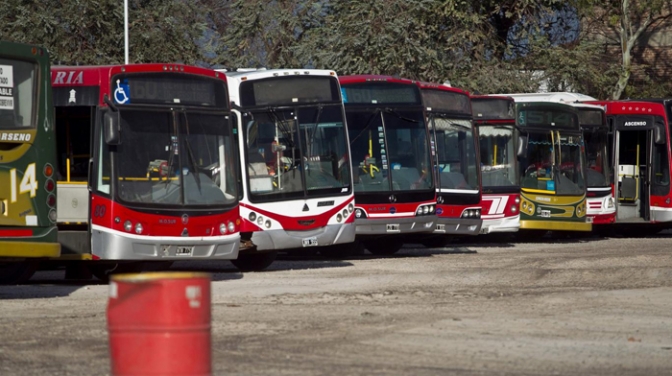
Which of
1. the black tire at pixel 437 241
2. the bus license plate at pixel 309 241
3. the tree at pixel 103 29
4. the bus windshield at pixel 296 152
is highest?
the tree at pixel 103 29

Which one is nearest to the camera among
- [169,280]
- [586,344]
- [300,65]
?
[169,280]

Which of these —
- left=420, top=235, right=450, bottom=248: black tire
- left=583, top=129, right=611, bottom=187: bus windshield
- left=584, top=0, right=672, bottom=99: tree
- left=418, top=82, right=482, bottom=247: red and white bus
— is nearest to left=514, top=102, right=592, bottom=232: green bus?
left=583, top=129, right=611, bottom=187: bus windshield

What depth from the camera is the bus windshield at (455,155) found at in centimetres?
2491

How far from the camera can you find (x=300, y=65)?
3762cm

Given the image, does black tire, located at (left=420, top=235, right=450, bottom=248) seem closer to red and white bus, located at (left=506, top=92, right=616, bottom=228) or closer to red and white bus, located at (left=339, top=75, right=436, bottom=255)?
red and white bus, located at (left=339, top=75, right=436, bottom=255)

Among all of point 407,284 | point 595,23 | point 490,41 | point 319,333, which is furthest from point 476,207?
point 595,23

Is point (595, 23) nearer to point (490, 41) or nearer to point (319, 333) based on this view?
point (490, 41)

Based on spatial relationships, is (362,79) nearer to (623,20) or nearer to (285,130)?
(285,130)

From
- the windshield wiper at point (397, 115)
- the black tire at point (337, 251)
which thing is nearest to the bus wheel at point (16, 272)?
the black tire at point (337, 251)

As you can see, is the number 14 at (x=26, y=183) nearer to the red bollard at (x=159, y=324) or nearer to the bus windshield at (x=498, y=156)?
the red bollard at (x=159, y=324)

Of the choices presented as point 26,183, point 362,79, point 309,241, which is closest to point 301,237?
point 309,241

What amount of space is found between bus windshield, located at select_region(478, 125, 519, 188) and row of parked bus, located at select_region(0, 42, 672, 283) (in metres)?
0.03

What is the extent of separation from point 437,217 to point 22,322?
1280 centimetres

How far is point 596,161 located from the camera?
3117 centimetres
